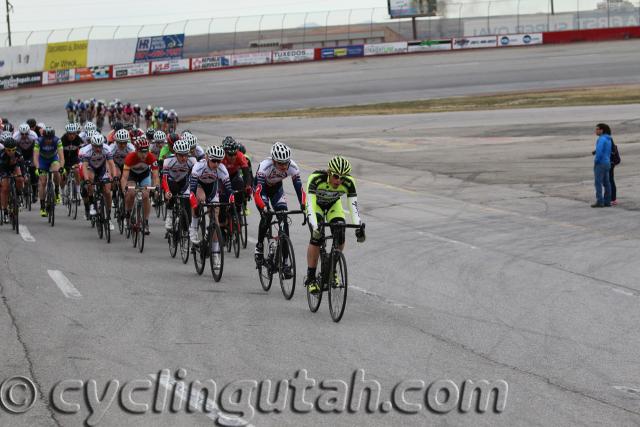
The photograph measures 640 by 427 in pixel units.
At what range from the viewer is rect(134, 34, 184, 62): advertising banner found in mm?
84688

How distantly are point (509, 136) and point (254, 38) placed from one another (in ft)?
195

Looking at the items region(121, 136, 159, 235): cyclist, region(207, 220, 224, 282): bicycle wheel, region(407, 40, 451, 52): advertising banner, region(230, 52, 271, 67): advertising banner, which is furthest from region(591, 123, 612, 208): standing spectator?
region(230, 52, 271, 67): advertising banner

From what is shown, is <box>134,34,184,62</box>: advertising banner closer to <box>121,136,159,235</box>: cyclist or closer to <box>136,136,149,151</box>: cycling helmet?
<box>121,136,159,235</box>: cyclist

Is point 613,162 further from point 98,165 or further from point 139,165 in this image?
point 98,165

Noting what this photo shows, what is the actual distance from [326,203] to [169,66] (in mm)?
72980

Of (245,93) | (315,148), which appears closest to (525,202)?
(315,148)

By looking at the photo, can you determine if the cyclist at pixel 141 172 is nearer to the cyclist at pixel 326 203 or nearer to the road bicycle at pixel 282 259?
the road bicycle at pixel 282 259

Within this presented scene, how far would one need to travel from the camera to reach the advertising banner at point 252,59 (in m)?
81.0

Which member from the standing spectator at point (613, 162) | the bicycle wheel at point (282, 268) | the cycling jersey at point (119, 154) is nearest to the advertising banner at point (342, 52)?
the standing spectator at point (613, 162)

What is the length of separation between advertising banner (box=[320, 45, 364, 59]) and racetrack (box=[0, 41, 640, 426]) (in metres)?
53.7

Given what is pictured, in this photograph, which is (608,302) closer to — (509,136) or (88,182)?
(88,182)

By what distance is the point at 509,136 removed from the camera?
114 feet

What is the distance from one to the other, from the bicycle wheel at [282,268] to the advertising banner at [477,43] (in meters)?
69.5

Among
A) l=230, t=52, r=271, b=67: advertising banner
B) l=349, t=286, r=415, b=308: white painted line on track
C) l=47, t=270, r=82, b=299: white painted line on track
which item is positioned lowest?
l=349, t=286, r=415, b=308: white painted line on track
